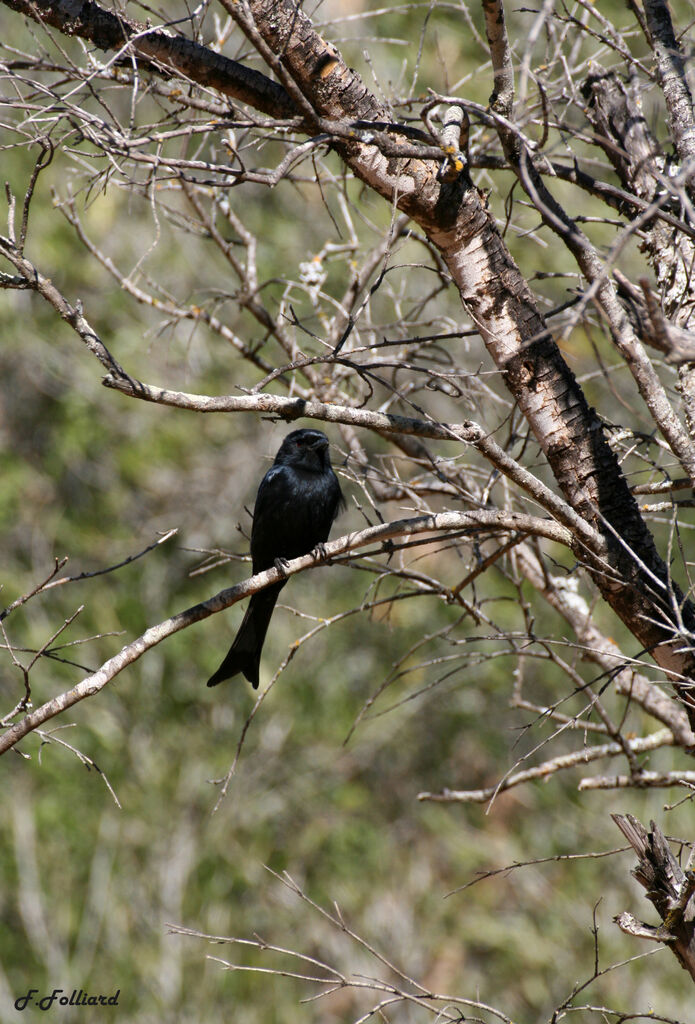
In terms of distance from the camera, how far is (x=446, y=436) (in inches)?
97.3

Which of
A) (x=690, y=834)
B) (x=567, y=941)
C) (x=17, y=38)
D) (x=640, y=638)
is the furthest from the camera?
(x=17, y=38)

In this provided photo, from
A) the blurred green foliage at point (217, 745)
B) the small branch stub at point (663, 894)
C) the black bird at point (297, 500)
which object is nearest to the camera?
the small branch stub at point (663, 894)

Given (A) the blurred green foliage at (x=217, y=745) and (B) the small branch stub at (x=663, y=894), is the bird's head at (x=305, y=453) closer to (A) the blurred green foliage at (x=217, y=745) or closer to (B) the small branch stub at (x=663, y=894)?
(B) the small branch stub at (x=663, y=894)

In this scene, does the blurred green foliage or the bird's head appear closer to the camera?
the bird's head

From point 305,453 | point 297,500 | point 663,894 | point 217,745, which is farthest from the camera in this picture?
point 217,745

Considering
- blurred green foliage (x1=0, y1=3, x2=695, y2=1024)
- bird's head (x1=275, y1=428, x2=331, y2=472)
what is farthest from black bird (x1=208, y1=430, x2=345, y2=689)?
blurred green foliage (x1=0, y1=3, x2=695, y2=1024)

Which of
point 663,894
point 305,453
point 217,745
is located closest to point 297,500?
point 305,453

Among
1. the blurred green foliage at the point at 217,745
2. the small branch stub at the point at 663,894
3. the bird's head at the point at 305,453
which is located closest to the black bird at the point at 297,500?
the bird's head at the point at 305,453

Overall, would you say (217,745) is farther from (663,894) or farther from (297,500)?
(663,894)

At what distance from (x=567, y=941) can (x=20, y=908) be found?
4.45m

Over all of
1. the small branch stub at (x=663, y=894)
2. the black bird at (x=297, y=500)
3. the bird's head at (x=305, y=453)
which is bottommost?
the small branch stub at (x=663, y=894)

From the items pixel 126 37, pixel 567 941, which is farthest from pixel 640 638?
pixel 567 941

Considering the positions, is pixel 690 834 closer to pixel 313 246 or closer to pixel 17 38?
pixel 313 246

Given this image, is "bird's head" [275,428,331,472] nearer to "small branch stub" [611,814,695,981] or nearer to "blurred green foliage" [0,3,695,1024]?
"small branch stub" [611,814,695,981]
